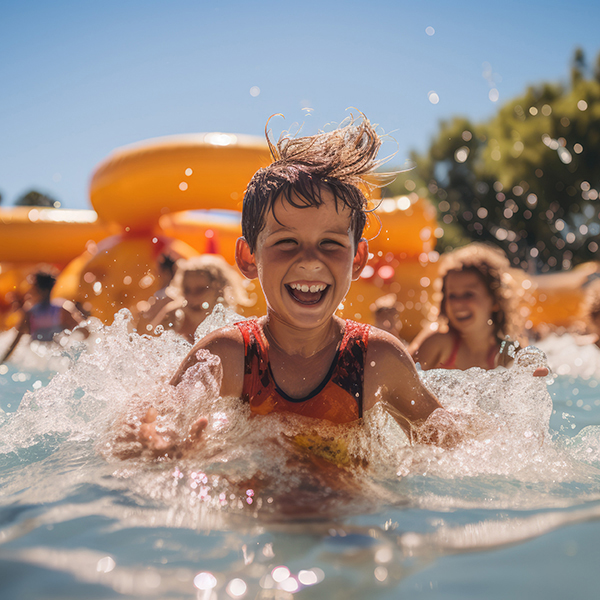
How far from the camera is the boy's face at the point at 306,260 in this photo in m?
1.51

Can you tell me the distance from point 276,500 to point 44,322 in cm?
468

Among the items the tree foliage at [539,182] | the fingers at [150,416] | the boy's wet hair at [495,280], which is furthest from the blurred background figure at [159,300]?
the tree foliage at [539,182]

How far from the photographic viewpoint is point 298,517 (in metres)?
1.08

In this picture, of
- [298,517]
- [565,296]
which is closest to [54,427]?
[298,517]

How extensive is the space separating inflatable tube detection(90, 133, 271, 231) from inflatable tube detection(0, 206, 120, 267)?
1.52 meters

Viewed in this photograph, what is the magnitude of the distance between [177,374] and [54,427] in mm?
562

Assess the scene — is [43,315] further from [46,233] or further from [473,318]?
[473,318]

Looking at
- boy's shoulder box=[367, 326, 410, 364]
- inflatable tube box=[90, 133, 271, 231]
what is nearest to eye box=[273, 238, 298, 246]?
boy's shoulder box=[367, 326, 410, 364]

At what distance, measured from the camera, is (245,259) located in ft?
5.66

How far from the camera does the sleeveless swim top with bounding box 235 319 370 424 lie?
1583 millimetres

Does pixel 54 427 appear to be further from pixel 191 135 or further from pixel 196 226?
pixel 196 226

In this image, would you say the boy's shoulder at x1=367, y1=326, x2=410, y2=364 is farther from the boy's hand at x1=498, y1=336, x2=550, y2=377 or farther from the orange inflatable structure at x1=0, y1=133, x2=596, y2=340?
the orange inflatable structure at x1=0, y1=133, x2=596, y2=340

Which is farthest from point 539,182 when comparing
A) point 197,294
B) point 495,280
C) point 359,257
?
point 359,257

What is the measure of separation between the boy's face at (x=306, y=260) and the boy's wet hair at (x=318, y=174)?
3 cm
